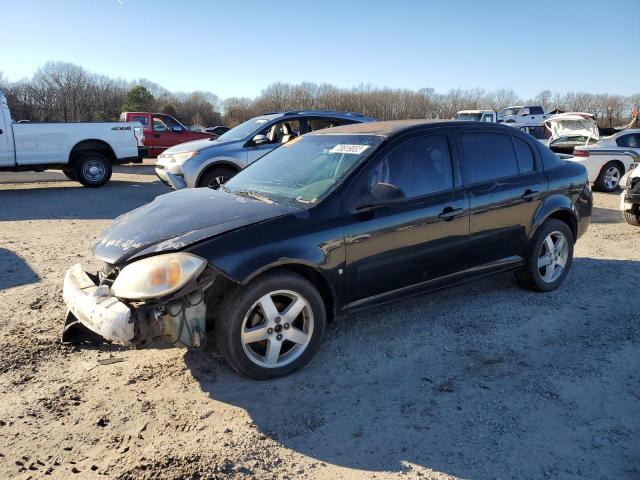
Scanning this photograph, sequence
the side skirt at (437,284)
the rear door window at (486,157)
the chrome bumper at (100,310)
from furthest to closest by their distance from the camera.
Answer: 1. the rear door window at (486,157)
2. the side skirt at (437,284)
3. the chrome bumper at (100,310)

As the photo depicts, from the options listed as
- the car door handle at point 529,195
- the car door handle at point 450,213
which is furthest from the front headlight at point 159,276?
the car door handle at point 529,195

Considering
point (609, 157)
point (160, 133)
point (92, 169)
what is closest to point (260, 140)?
Result: point (92, 169)

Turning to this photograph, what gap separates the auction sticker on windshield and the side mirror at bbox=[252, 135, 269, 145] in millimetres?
5305

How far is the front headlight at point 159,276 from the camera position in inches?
117

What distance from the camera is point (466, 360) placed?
11.9ft

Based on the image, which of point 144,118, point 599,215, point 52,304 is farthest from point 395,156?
point 144,118

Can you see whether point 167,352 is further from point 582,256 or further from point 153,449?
point 582,256

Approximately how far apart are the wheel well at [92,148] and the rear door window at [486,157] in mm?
10393

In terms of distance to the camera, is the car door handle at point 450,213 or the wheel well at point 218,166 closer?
the car door handle at point 450,213

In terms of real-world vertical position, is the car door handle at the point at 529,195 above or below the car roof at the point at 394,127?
below

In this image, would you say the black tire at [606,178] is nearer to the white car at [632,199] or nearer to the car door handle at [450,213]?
the white car at [632,199]

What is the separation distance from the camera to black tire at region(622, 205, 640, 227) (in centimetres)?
793

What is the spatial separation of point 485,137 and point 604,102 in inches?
2010

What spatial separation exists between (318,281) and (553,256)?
274 centimetres
